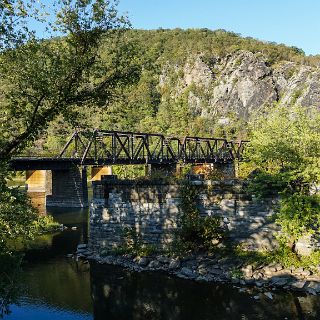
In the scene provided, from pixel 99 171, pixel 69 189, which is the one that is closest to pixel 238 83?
pixel 99 171

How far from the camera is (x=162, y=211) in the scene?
771 inches

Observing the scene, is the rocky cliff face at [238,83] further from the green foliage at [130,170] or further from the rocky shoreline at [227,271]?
the rocky shoreline at [227,271]

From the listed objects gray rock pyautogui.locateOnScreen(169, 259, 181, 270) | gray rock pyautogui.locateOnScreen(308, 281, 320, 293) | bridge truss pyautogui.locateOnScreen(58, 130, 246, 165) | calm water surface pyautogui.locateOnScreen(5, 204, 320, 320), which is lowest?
calm water surface pyautogui.locateOnScreen(5, 204, 320, 320)

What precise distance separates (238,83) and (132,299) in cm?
12519

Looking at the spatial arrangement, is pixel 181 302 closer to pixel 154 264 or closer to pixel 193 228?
pixel 154 264

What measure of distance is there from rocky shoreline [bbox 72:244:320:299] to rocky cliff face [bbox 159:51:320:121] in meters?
102

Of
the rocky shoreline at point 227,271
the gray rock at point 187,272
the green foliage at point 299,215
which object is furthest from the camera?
the gray rock at point 187,272

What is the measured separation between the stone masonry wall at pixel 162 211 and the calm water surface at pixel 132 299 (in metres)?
2.30

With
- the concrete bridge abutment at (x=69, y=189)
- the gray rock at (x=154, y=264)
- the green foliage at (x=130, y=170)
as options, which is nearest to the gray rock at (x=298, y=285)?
the gray rock at (x=154, y=264)

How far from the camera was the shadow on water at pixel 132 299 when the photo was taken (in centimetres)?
1372

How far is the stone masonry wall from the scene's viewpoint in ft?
58.6

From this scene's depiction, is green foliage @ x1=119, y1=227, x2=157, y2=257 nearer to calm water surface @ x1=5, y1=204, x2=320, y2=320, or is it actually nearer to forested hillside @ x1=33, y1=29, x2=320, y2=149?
calm water surface @ x1=5, y1=204, x2=320, y2=320

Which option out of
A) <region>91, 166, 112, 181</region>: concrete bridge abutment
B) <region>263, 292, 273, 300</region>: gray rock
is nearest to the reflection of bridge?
<region>91, 166, 112, 181</region>: concrete bridge abutment

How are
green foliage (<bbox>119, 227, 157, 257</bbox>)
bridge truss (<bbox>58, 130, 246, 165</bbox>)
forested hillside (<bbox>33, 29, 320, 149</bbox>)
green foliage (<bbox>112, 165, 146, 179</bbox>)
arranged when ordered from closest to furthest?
green foliage (<bbox>119, 227, 157, 257</bbox>)
bridge truss (<bbox>58, 130, 246, 165</bbox>)
green foliage (<bbox>112, 165, 146, 179</bbox>)
forested hillside (<bbox>33, 29, 320, 149</bbox>)
